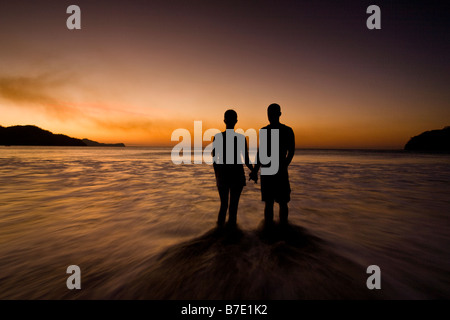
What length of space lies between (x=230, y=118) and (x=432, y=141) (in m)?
161

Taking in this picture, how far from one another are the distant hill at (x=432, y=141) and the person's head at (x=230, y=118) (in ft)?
470

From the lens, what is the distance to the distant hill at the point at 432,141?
334 ft

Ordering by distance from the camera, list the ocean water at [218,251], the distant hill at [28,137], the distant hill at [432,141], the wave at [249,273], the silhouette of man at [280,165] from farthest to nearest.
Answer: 1. the distant hill at [28,137]
2. the distant hill at [432,141]
3. the silhouette of man at [280,165]
4. the ocean water at [218,251]
5. the wave at [249,273]

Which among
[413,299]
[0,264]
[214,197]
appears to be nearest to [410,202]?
[413,299]

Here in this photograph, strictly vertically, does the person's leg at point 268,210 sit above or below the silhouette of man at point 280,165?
below

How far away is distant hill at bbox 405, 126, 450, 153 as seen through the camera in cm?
10169

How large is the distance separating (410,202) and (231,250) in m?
8.51

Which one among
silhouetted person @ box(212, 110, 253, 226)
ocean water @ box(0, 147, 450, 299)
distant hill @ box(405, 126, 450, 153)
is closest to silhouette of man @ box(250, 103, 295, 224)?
silhouetted person @ box(212, 110, 253, 226)

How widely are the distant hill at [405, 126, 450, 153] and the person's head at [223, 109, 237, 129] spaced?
470 ft

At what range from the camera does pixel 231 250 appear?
3.73m

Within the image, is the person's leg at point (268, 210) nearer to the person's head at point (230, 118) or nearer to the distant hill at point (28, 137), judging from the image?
the person's head at point (230, 118)

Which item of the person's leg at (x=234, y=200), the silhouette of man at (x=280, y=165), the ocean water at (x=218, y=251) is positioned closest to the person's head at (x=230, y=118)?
the silhouette of man at (x=280, y=165)

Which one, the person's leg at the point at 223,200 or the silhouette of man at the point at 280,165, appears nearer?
the silhouette of man at the point at 280,165
